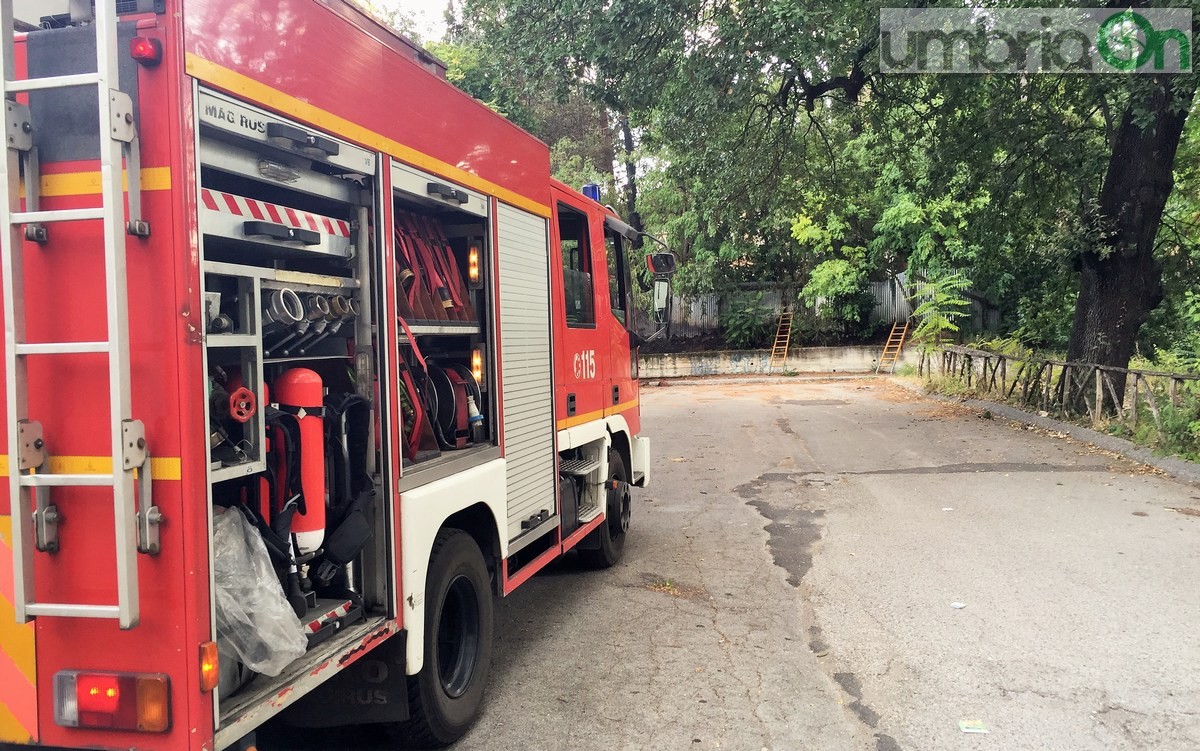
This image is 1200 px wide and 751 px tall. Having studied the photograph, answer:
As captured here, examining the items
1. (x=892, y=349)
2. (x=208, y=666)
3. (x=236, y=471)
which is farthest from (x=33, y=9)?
(x=892, y=349)

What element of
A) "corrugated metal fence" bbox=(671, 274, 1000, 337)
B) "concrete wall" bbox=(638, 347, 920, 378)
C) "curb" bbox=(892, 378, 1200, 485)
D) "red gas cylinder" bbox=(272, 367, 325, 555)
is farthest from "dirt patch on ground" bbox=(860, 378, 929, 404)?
"red gas cylinder" bbox=(272, 367, 325, 555)

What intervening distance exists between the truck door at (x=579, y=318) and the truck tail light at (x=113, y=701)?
3195 millimetres

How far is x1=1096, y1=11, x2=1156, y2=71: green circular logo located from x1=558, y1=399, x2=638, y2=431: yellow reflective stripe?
7902 millimetres

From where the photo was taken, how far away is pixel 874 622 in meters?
5.56

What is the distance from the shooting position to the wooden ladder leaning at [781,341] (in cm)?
3055

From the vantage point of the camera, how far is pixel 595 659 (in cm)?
500

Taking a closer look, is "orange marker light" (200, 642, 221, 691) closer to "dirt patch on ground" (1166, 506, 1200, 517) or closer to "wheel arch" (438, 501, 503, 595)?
"wheel arch" (438, 501, 503, 595)

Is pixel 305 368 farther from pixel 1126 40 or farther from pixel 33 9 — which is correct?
pixel 1126 40

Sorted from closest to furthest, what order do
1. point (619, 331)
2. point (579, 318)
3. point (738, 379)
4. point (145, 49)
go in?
point (145, 49)
point (579, 318)
point (619, 331)
point (738, 379)

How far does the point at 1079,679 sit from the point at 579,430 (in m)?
3.24

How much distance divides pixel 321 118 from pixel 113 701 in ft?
6.46

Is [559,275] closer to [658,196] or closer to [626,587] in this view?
[626,587]

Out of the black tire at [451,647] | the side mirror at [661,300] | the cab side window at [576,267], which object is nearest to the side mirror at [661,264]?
the side mirror at [661,300]

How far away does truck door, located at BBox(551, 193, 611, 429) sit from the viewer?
18.5 ft
